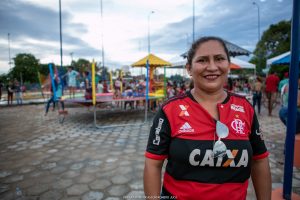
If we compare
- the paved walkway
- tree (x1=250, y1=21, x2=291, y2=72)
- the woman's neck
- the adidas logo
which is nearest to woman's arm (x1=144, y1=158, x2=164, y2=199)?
the adidas logo

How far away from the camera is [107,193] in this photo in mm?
3025

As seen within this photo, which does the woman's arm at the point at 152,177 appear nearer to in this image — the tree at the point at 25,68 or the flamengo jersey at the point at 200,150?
the flamengo jersey at the point at 200,150

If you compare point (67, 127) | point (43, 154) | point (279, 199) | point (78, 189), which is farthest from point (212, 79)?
point (67, 127)

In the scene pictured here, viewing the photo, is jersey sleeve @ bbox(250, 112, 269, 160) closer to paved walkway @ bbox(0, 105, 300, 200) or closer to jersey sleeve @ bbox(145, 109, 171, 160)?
jersey sleeve @ bbox(145, 109, 171, 160)

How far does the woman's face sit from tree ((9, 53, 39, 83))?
59295mm

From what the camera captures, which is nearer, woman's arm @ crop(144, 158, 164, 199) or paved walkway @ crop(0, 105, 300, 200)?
woman's arm @ crop(144, 158, 164, 199)

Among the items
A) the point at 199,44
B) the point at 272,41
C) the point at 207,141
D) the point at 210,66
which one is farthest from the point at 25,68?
the point at 207,141

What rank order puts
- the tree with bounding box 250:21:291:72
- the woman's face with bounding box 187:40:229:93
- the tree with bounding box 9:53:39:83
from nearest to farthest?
the woman's face with bounding box 187:40:229:93
the tree with bounding box 250:21:291:72
the tree with bounding box 9:53:39:83

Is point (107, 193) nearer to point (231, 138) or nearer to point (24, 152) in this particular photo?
point (231, 138)

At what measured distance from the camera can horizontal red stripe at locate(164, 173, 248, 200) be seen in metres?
1.31

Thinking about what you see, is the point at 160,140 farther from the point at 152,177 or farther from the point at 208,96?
the point at 208,96

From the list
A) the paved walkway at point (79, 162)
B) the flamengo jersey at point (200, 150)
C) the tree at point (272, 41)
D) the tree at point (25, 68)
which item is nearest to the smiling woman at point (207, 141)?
the flamengo jersey at point (200, 150)

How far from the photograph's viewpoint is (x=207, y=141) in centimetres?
133

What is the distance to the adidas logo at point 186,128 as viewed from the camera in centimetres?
135
